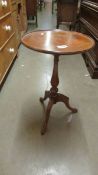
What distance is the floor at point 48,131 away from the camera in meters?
1.25

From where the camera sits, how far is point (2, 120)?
163cm

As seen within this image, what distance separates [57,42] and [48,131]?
0.81 m

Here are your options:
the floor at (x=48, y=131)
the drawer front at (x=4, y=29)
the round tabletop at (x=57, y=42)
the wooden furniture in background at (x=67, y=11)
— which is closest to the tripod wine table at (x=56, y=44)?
the round tabletop at (x=57, y=42)

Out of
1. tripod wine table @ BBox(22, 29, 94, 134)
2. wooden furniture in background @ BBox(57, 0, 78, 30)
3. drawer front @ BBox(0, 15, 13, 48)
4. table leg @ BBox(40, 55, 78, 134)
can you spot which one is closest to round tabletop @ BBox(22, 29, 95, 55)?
tripod wine table @ BBox(22, 29, 94, 134)

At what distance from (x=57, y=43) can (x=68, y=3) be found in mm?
3577

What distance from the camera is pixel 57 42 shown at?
134cm

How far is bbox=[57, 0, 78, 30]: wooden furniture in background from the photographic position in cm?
434

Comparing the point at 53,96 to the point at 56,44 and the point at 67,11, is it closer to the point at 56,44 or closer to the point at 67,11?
the point at 56,44

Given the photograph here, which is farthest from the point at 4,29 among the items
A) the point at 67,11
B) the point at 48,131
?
the point at 67,11

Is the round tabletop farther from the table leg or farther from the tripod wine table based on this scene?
the table leg

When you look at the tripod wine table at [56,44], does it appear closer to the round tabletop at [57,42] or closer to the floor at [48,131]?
the round tabletop at [57,42]

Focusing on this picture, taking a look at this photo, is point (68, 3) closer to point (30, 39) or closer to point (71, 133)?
point (30, 39)

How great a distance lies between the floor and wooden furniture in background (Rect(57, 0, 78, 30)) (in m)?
2.55

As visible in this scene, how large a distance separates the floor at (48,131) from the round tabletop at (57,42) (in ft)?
2.50
